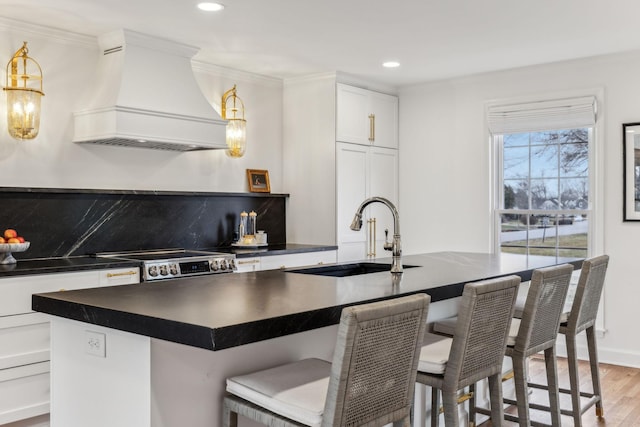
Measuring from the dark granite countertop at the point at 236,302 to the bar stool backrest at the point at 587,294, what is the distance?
1.17ft

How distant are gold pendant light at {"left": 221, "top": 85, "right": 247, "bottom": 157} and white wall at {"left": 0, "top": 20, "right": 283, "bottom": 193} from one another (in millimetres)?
81

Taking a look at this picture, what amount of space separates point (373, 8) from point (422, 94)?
2420mm

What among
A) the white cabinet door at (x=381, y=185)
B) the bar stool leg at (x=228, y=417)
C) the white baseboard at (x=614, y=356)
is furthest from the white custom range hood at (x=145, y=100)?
the white baseboard at (x=614, y=356)

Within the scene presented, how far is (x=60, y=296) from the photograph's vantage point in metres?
2.16

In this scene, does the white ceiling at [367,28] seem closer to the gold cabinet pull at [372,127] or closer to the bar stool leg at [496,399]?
the gold cabinet pull at [372,127]

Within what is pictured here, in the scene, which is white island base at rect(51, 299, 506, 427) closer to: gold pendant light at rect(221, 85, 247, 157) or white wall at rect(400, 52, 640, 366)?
gold pendant light at rect(221, 85, 247, 157)

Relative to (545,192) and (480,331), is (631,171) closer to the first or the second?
(545,192)

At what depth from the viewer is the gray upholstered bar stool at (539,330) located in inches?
105

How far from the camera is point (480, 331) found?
2299 millimetres

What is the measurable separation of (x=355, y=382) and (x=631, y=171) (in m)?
4.02

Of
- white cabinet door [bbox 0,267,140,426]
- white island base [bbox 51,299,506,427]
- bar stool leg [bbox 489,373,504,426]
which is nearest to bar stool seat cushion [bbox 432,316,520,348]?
bar stool leg [bbox 489,373,504,426]

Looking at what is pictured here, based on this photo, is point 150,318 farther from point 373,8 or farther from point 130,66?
point 130,66

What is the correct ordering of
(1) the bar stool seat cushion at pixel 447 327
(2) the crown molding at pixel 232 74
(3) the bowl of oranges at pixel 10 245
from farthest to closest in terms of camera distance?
1. (2) the crown molding at pixel 232 74
2. (3) the bowl of oranges at pixel 10 245
3. (1) the bar stool seat cushion at pixel 447 327

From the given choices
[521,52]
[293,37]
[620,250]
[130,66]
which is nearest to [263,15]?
[293,37]
